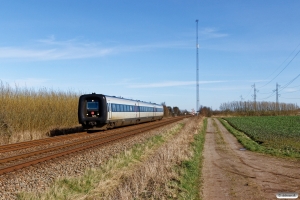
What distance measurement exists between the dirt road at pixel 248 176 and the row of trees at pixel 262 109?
98747mm

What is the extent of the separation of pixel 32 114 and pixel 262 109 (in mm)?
Answer: 94933

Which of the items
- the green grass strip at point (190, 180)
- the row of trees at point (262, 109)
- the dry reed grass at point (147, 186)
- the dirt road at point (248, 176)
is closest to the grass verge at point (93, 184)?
the dry reed grass at point (147, 186)

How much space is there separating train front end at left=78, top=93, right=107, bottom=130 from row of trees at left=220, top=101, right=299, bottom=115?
87.9 m

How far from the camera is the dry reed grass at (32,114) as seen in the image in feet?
75.7

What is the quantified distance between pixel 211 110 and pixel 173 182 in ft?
376

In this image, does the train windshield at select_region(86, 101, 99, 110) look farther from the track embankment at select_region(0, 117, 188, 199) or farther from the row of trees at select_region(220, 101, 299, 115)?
the row of trees at select_region(220, 101, 299, 115)

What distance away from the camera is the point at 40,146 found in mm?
18812

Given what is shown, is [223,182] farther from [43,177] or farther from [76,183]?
[43,177]

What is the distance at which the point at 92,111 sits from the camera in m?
→ 29.3

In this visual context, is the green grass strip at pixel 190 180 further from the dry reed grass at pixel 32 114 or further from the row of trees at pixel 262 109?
the row of trees at pixel 262 109

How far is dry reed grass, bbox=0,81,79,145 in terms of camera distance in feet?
75.7

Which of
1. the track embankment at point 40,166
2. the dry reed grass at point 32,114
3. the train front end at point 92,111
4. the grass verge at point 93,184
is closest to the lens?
the grass verge at point 93,184

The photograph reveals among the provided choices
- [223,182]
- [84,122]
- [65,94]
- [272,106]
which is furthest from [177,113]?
[223,182]

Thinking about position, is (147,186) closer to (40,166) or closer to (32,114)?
(40,166)
